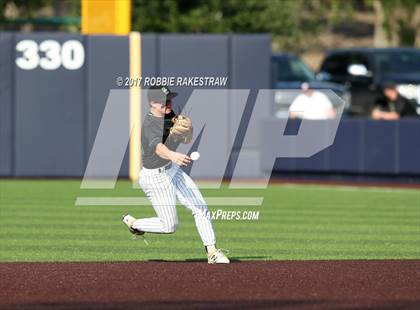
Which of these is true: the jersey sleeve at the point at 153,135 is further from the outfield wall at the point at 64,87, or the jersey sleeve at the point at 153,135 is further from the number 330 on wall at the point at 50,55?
the number 330 on wall at the point at 50,55

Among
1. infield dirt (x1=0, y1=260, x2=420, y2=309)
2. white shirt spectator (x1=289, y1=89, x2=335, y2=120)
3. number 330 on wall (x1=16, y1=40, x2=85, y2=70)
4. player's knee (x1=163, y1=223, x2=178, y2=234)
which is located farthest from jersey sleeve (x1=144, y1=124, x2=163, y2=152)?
white shirt spectator (x1=289, y1=89, x2=335, y2=120)

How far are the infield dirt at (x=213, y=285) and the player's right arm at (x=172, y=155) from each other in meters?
0.98

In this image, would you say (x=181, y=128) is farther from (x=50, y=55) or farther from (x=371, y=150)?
(x=50, y=55)

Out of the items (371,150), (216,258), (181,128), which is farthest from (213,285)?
(371,150)

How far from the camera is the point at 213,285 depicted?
10.8m

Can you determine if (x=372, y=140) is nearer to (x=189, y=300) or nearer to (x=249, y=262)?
(x=249, y=262)

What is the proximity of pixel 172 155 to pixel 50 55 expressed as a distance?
13258mm

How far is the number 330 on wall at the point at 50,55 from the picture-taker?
978 inches

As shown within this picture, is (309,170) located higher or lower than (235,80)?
lower

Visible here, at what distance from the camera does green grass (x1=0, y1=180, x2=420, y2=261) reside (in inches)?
555

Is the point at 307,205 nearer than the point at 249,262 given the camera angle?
No

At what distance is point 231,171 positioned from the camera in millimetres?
25125

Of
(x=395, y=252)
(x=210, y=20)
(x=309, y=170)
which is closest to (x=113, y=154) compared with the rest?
(x=309, y=170)

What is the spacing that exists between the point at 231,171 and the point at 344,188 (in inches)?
101
